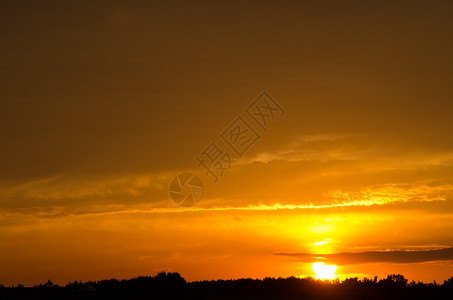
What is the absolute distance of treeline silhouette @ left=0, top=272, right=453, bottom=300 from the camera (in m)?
50.1

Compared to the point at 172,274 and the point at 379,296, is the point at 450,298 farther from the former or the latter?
the point at 172,274

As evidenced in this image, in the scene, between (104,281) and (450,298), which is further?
(104,281)

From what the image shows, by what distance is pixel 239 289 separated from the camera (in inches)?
2087

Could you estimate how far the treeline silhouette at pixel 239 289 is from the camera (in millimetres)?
50062

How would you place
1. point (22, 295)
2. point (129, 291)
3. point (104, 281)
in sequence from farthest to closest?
1. point (104, 281)
2. point (129, 291)
3. point (22, 295)

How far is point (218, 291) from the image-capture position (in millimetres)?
52562

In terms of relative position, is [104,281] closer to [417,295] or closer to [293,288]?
[293,288]

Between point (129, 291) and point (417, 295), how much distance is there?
2147 centimetres

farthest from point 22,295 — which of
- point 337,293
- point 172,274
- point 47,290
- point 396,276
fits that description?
point 396,276

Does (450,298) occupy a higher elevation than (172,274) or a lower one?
lower

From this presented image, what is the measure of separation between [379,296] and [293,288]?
21.5ft

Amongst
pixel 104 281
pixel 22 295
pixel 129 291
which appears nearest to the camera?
pixel 22 295

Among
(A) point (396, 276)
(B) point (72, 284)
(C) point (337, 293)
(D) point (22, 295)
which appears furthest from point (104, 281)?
(A) point (396, 276)

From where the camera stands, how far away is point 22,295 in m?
48.6
